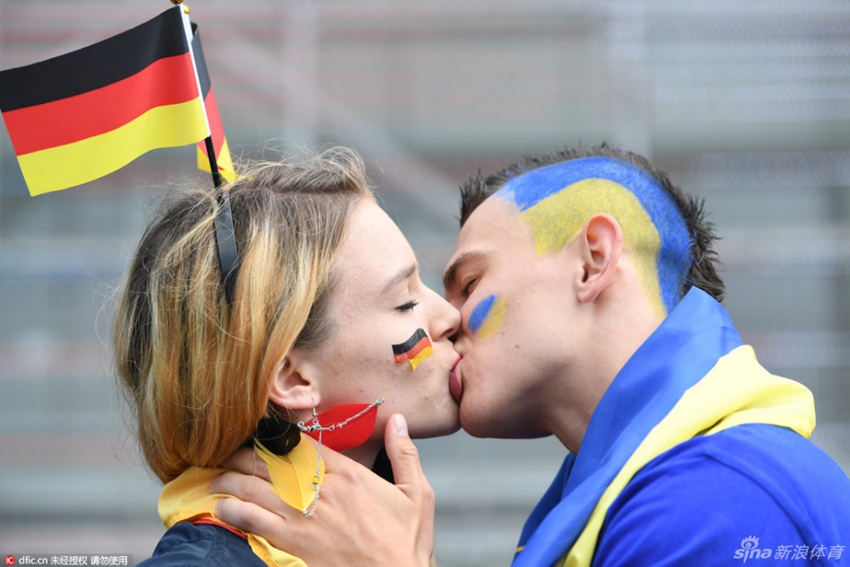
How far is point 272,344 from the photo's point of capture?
1.63 meters

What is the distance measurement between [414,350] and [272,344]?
34cm

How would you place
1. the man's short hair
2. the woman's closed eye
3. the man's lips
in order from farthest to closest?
the man's short hair, the man's lips, the woman's closed eye

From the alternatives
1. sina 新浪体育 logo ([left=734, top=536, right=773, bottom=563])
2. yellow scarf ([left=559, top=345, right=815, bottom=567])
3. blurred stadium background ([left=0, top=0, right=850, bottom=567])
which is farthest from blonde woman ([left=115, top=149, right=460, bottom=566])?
blurred stadium background ([left=0, top=0, right=850, bottom=567])

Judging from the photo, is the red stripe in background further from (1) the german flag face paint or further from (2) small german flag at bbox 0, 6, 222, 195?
(1) the german flag face paint

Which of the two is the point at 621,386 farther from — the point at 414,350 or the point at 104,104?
the point at 104,104

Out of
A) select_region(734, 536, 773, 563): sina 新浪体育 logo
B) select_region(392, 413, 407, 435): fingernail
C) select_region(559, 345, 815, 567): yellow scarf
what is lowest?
select_region(734, 536, 773, 563): sina 新浪体育 logo

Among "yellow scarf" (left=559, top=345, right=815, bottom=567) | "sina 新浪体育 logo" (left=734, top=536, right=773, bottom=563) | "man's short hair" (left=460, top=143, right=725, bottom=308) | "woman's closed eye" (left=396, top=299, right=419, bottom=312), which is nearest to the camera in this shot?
"sina 新浪体育 logo" (left=734, top=536, right=773, bottom=563)

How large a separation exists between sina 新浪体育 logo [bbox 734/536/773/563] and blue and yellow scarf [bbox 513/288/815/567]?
207 mm

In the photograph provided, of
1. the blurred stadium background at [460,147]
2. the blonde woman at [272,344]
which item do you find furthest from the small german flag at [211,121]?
the blurred stadium background at [460,147]

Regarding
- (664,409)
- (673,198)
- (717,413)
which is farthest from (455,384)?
(673,198)

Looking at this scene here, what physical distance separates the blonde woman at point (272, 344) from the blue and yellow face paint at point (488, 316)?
158 mm

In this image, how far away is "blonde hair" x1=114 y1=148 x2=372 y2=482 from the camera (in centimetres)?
162

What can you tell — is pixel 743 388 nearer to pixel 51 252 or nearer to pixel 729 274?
pixel 729 274

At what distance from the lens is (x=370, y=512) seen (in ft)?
5.48
